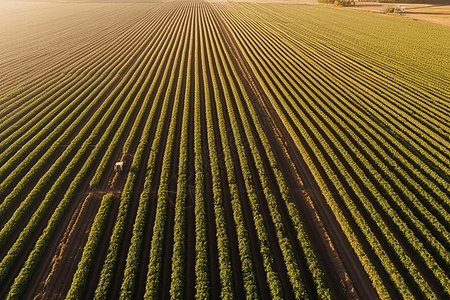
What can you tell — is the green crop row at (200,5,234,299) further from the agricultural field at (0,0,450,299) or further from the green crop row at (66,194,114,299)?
the green crop row at (66,194,114,299)

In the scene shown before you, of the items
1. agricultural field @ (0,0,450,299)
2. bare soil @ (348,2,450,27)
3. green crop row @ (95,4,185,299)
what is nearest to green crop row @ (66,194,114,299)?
agricultural field @ (0,0,450,299)

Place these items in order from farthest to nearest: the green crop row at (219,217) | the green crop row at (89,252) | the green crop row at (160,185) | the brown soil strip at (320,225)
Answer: the brown soil strip at (320,225)
the green crop row at (160,185)
the green crop row at (219,217)
the green crop row at (89,252)

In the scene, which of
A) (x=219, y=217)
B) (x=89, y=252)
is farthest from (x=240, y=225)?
(x=89, y=252)

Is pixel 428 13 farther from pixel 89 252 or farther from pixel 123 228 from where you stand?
pixel 89 252

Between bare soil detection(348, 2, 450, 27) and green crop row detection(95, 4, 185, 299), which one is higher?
bare soil detection(348, 2, 450, 27)

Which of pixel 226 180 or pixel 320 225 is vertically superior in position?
pixel 226 180

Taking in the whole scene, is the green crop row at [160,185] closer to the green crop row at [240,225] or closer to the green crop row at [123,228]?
the green crop row at [123,228]

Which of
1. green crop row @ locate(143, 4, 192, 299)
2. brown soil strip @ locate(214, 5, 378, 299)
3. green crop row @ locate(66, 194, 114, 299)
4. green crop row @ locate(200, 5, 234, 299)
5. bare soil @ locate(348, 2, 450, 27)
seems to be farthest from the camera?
bare soil @ locate(348, 2, 450, 27)

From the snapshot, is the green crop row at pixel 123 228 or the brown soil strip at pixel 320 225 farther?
the brown soil strip at pixel 320 225

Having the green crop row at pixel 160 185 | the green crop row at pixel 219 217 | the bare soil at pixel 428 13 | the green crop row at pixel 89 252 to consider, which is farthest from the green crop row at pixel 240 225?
the bare soil at pixel 428 13

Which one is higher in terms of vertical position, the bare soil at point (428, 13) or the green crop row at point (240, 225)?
the bare soil at point (428, 13)
